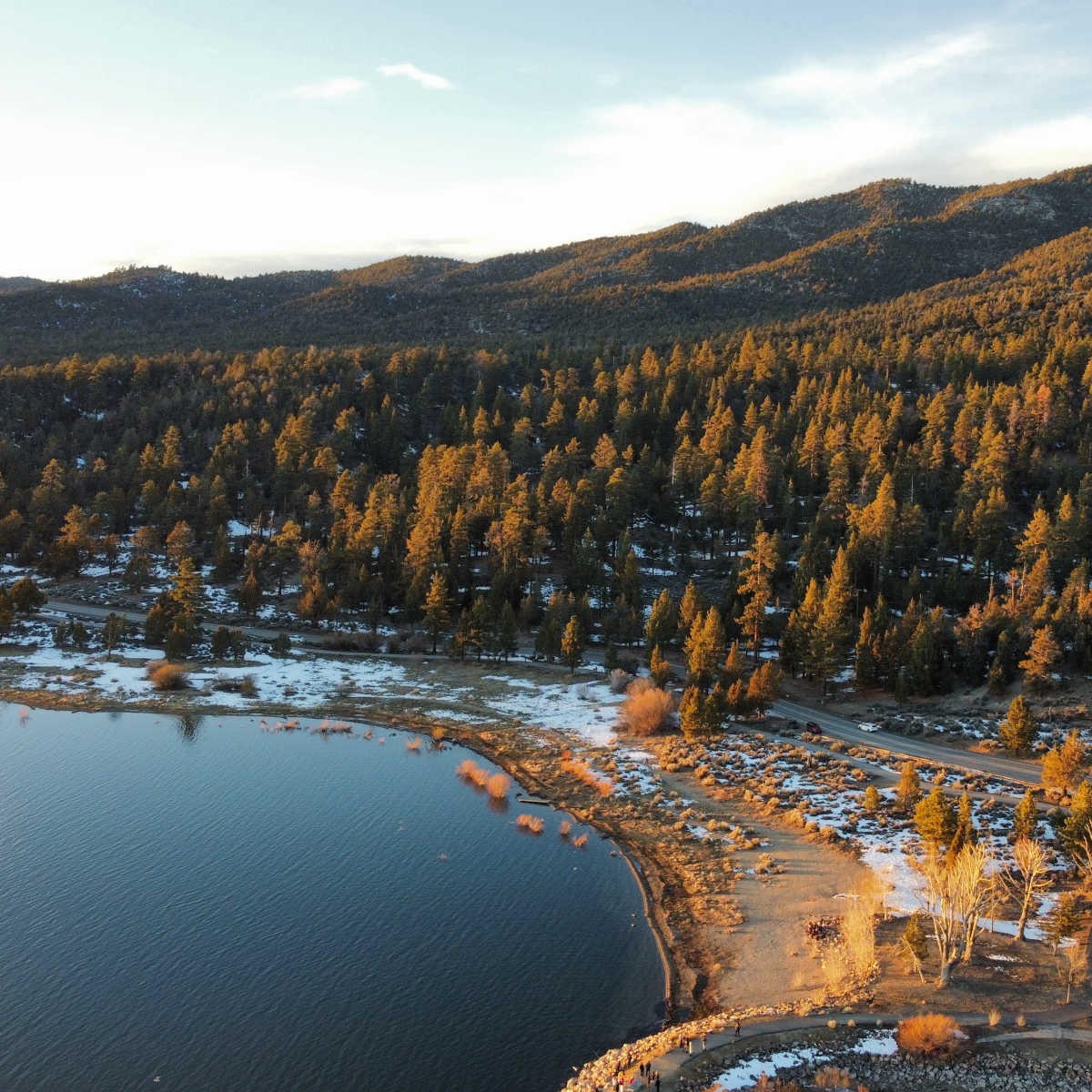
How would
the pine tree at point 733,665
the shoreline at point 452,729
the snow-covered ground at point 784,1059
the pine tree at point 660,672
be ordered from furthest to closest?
the pine tree at point 660,672
the pine tree at point 733,665
the shoreline at point 452,729
the snow-covered ground at point 784,1059

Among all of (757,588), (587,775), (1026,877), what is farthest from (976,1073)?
(757,588)

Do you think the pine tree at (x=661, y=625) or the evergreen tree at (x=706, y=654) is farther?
the pine tree at (x=661, y=625)

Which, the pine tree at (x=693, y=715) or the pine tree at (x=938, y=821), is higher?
the pine tree at (x=938, y=821)

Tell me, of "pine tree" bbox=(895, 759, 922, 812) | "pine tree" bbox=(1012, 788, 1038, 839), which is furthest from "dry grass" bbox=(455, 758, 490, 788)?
"pine tree" bbox=(1012, 788, 1038, 839)

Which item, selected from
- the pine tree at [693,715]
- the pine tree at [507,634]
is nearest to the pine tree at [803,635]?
the pine tree at [693,715]

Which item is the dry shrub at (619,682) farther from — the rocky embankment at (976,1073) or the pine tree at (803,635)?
the rocky embankment at (976,1073)

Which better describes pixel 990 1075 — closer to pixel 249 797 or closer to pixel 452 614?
pixel 249 797

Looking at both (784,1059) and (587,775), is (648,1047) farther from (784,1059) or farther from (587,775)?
(587,775)

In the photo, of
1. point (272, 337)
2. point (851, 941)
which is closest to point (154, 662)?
point (851, 941)
